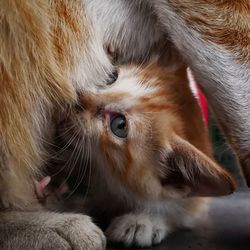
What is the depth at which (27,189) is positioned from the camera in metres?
1.51

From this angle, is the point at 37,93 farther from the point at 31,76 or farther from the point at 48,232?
the point at 48,232

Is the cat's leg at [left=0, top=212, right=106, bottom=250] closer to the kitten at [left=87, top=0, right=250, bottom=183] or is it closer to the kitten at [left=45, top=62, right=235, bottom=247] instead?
the kitten at [left=45, top=62, right=235, bottom=247]

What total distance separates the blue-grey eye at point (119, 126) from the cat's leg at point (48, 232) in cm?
21

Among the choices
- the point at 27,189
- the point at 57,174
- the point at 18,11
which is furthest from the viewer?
the point at 57,174

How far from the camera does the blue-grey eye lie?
1.56 metres

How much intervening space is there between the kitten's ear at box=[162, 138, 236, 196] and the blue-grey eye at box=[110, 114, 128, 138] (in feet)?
0.37

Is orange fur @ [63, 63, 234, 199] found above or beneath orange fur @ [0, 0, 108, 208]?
beneath

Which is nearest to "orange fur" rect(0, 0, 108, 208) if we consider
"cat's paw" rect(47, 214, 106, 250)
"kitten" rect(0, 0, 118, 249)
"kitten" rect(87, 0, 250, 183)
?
"kitten" rect(0, 0, 118, 249)

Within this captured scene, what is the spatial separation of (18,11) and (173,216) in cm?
62

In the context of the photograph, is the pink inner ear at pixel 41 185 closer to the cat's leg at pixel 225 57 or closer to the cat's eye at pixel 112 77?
the cat's eye at pixel 112 77

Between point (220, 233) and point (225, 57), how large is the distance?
1.42 ft

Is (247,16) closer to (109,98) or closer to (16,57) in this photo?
(109,98)

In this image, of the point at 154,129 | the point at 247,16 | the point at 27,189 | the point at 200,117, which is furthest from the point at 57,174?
the point at 247,16

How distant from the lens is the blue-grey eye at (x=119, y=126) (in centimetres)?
156
